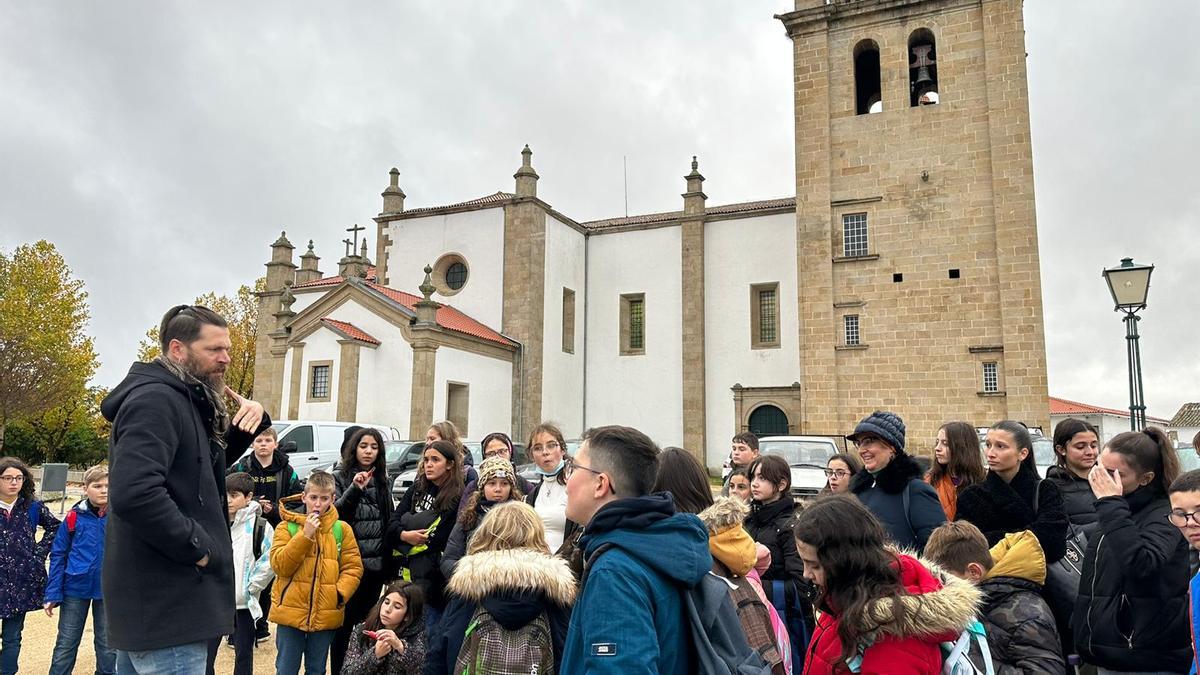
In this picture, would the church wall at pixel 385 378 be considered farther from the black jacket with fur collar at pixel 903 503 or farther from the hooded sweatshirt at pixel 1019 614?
the hooded sweatshirt at pixel 1019 614

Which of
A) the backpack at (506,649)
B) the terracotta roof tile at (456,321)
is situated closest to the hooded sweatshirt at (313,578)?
the backpack at (506,649)

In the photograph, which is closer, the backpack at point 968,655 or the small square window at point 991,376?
the backpack at point 968,655

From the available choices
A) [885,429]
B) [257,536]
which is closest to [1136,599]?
[885,429]

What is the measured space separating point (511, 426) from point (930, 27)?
18.7m

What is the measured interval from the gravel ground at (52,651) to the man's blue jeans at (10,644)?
887 millimetres

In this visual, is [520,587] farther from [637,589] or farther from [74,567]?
[74,567]

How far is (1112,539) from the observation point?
3377mm

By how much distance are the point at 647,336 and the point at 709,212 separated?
5.19 meters

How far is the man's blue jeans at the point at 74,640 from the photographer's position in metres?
5.21

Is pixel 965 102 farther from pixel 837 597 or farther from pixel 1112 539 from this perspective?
pixel 837 597

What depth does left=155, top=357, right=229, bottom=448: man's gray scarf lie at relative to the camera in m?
3.05

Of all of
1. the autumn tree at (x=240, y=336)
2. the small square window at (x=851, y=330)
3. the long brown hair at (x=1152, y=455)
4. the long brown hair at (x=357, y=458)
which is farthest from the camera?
the autumn tree at (x=240, y=336)

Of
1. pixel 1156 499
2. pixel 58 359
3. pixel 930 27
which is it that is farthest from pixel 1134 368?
pixel 58 359

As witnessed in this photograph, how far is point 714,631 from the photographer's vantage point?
229 cm
